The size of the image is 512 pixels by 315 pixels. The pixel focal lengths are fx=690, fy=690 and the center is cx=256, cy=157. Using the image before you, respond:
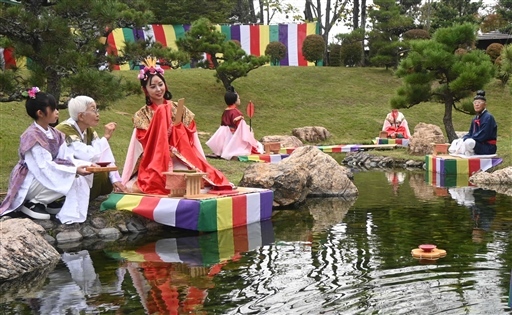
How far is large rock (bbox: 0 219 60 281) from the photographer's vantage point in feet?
16.6

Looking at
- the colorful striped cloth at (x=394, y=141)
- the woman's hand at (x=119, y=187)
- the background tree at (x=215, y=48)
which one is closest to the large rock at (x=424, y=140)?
the colorful striped cloth at (x=394, y=141)

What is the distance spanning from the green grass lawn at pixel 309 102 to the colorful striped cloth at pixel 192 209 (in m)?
10.1

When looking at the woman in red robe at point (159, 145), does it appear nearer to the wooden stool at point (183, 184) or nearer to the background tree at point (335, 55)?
the wooden stool at point (183, 184)

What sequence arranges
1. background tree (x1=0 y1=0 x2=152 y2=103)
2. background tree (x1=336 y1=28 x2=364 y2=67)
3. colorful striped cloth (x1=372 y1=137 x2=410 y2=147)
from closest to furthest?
background tree (x1=0 y1=0 x2=152 y2=103) → colorful striped cloth (x1=372 y1=137 x2=410 y2=147) → background tree (x1=336 y1=28 x2=364 y2=67)

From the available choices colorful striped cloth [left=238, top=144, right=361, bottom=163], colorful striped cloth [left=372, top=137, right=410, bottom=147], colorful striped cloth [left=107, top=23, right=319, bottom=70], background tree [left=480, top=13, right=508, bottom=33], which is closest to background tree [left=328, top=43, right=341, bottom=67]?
colorful striped cloth [left=107, top=23, right=319, bottom=70]

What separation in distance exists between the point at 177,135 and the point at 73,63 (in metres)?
2.40

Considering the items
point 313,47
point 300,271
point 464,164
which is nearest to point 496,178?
point 464,164

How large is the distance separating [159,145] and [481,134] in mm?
6519

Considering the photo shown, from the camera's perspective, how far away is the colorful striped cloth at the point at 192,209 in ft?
21.6

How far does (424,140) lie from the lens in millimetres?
14898

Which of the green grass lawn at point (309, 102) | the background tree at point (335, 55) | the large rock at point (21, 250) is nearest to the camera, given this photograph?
the large rock at point (21, 250)

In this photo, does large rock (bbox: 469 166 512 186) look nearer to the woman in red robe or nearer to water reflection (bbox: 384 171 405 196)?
water reflection (bbox: 384 171 405 196)

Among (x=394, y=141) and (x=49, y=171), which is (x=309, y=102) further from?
(x=49, y=171)

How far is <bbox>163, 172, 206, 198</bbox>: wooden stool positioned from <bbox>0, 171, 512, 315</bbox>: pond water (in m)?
0.42
